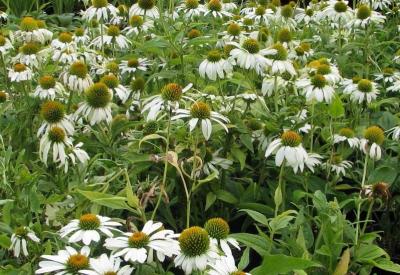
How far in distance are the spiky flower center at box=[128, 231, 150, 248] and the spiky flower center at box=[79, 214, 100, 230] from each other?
0.49ft

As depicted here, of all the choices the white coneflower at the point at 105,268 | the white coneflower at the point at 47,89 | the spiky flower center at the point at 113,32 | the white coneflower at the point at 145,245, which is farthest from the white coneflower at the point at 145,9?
the white coneflower at the point at 105,268

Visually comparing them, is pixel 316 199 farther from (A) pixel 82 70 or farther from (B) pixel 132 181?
(A) pixel 82 70

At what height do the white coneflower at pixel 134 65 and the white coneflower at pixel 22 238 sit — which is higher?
the white coneflower at pixel 22 238

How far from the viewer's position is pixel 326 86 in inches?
88.1

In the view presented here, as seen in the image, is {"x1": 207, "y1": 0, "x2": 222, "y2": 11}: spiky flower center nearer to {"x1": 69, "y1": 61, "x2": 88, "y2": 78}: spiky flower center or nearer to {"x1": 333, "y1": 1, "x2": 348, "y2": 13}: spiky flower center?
{"x1": 333, "y1": 1, "x2": 348, "y2": 13}: spiky flower center

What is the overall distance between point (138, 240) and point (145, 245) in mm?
18

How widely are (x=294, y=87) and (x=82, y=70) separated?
0.73 m

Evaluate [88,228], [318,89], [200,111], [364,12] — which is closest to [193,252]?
[88,228]

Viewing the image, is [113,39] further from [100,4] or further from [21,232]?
[21,232]

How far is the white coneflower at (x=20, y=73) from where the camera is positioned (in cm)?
254

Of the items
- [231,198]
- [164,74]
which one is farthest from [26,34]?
[231,198]

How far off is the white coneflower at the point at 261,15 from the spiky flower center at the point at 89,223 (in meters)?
2.10

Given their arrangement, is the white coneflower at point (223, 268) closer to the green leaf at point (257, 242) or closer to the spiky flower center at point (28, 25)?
the green leaf at point (257, 242)

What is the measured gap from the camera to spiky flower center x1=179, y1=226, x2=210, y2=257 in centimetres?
136
